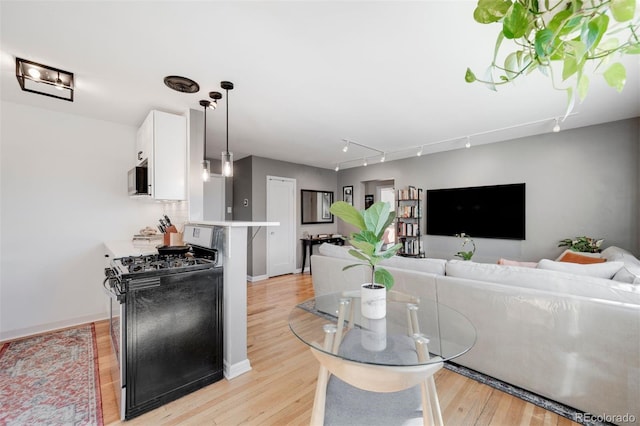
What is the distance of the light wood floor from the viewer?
160 cm

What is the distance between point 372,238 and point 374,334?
1.64ft

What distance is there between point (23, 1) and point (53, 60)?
2.06 feet

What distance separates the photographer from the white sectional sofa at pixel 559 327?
1.49 metres

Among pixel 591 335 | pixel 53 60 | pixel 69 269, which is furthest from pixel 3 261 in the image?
pixel 591 335

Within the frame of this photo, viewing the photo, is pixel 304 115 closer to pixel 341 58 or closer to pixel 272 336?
pixel 341 58

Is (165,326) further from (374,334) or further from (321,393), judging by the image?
(374,334)

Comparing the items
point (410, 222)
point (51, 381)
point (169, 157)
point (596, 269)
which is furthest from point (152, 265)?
point (410, 222)

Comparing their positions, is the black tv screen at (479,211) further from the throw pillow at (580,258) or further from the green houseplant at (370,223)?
the green houseplant at (370,223)

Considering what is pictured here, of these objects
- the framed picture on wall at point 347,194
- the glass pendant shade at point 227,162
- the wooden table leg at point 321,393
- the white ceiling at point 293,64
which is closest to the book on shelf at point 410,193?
the framed picture on wall at point 347,194

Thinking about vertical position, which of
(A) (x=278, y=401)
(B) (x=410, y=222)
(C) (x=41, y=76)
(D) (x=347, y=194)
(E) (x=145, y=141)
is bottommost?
(A) (x=278, y=401)

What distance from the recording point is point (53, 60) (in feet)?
6.29

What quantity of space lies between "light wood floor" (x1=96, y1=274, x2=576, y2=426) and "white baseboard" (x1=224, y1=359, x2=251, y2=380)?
0.04 m

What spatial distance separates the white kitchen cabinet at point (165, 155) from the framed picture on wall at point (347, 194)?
13.3 feet

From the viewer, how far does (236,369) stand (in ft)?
6.73
